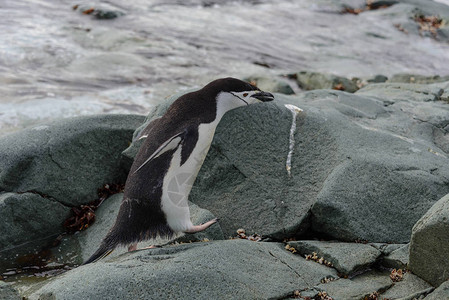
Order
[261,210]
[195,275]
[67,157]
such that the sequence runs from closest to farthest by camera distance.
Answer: [195,275], [261,210], [67,157]

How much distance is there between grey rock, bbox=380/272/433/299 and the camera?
307 centimetres

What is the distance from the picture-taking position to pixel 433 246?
310 cm

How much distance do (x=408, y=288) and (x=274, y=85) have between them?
5.45 m

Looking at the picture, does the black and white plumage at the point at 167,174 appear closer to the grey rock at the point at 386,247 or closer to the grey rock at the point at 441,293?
the grey rock at the point at 386,247

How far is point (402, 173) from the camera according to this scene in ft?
13.9

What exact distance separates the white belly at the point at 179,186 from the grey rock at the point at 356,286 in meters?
0.99

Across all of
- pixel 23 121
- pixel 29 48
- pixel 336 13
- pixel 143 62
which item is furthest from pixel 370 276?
pixel 336 13

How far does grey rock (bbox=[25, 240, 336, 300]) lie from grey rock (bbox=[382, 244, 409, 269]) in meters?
0.41

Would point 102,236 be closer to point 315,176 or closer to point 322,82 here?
point 315,176

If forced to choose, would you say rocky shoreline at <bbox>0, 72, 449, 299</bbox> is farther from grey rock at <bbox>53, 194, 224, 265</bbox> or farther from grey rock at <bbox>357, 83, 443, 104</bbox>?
grey rock at <bbox>357, 83, 443, 104</bbox>

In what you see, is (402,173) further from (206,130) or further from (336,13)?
(336,13)

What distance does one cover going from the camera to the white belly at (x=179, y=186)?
3.53 m

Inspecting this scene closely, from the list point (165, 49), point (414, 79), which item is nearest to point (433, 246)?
point (414, 79)

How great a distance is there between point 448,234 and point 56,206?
2.97 metres
